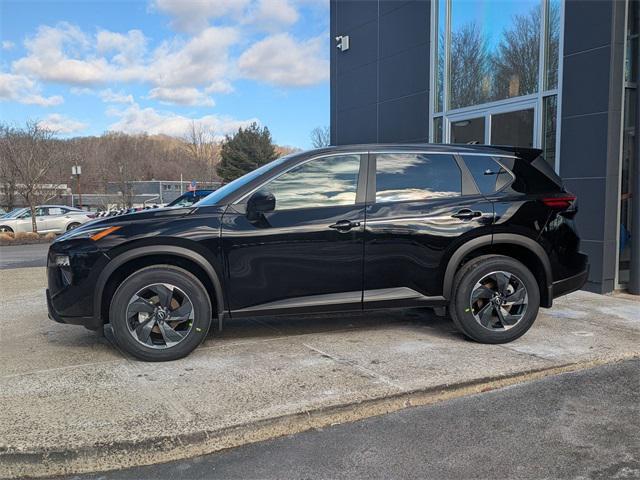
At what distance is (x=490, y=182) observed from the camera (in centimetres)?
497

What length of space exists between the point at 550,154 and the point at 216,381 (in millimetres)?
6545

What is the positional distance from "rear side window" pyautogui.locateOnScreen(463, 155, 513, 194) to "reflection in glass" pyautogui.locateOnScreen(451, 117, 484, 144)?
4847mm

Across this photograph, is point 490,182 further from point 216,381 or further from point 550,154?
point 550,154

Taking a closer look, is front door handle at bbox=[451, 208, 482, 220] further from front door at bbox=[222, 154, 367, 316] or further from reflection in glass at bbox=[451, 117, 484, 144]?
reflection in glass at bbox=[451, 117, 484, 144]

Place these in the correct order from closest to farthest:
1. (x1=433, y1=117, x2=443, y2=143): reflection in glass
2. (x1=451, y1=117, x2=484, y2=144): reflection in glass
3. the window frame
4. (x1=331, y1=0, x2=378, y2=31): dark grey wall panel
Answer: the window frame
(x1=451, y1=117, x2=484, y2=144): reflection in glass
(x1=433, y1=117, x2=443, y2=143): reflection in glass
(x1=331, y1=0, x2=378, y2=31): dark grey wall panel

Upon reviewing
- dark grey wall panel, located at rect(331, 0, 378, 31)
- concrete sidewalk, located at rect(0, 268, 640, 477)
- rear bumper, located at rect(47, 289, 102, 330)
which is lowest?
concrete sidewalk, located at rect(0, 268, 640, 477)

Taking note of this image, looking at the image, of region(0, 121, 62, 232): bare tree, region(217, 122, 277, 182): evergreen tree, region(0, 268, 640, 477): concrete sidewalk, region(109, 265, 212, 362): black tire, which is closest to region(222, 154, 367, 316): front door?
region(109, 265, 212, 362): black tire

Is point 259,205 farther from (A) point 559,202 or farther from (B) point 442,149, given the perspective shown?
(A) point 559,202

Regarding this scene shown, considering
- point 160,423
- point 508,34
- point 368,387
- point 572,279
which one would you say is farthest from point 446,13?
point 160,423

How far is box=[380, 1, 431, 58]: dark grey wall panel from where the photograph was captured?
1062cm

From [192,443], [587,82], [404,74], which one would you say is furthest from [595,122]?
[192,443]

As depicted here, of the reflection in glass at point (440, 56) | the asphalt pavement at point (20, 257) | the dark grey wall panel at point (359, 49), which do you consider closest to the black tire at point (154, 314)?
the reflection in glass at point (440, 56)

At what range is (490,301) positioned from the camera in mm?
4867

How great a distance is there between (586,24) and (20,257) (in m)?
13.9
